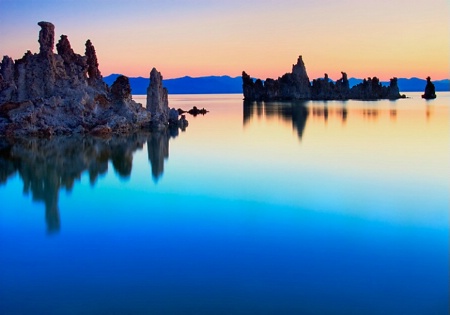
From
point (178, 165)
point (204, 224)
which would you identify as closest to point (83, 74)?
point (178, 165)

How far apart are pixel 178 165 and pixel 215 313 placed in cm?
1235

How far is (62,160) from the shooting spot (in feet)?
58.5

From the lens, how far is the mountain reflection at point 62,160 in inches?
533

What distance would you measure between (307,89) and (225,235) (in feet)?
332

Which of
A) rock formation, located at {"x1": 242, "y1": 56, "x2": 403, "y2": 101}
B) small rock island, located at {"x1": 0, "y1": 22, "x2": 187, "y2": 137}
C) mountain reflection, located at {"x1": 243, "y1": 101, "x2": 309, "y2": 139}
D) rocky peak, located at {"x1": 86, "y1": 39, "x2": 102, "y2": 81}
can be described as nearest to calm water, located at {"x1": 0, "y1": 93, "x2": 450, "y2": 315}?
small rock island, located at {"x1": 0, "y1": 22, "x2": 187, "y2": 137}

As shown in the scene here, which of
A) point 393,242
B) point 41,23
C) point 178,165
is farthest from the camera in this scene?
point 41,23

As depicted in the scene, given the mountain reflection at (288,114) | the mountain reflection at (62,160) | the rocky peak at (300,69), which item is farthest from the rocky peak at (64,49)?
the rocky peak at (300,69)

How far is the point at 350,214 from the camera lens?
1000cm

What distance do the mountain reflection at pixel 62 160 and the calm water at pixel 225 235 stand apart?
9cm

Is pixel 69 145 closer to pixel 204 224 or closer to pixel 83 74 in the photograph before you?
pixel 83 74

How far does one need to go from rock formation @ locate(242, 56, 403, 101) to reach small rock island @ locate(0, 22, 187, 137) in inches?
2951

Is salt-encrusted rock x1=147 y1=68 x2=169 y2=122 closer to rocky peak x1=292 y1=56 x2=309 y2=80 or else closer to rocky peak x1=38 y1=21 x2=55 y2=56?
rocky peak x1=38 y1=21 x2=55 y2=56

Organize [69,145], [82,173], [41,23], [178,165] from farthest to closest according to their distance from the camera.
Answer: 1. [41,23]
2. [69,145]
3. [178,165]
4. [82,173]

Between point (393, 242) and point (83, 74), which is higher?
point (83, 74)
